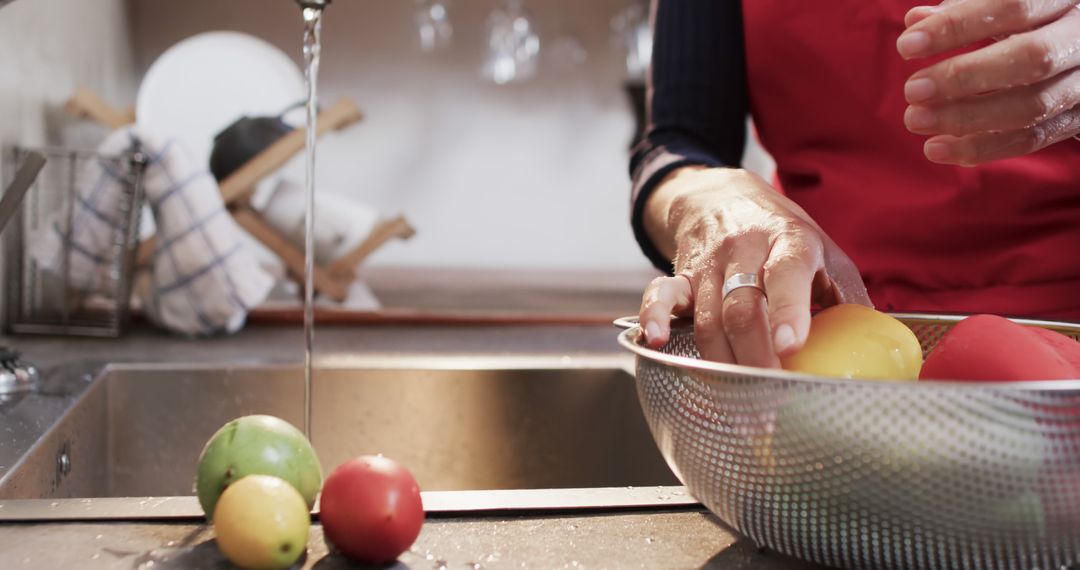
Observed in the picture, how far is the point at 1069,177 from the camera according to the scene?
709mm

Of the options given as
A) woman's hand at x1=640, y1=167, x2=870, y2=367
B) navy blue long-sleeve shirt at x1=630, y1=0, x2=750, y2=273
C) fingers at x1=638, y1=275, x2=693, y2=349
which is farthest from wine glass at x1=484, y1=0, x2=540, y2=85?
fingers at x1=638, y1=275, x2=693, y2=349

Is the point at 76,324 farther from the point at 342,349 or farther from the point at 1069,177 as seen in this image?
the point at 1069,177

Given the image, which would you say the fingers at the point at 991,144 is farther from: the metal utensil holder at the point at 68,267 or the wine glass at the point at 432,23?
the wine glass at the point at 432,23

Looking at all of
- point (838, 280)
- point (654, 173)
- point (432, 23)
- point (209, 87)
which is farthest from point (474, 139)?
point (838, 280)

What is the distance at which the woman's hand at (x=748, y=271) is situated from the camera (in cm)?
43

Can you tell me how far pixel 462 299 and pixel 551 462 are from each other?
77 centimetres

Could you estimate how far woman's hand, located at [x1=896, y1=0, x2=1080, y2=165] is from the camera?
1.40ft

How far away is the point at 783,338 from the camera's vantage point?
39 centimetres

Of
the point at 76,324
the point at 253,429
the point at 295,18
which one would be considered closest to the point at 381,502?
the point at 253,429

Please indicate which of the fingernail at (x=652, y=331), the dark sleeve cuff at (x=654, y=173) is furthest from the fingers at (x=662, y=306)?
the dark sleeve cuff at (x=654, y=173)

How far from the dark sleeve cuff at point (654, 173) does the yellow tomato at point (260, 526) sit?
0.42 m

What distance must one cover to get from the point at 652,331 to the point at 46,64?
4.15 ft

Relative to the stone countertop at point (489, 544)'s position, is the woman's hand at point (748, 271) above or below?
above

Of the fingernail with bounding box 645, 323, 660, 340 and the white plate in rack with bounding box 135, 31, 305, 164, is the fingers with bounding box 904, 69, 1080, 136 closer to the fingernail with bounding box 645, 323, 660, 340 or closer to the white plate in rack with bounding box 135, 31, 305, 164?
the fingernail with bounding box 645, 323, 660, 340
